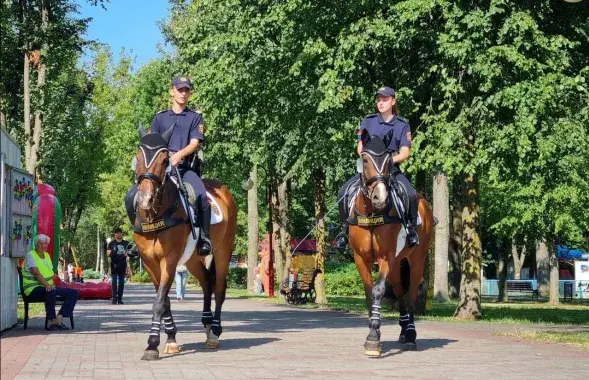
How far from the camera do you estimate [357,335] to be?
59.5 ft

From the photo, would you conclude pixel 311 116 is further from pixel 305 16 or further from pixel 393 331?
pixel 393 331

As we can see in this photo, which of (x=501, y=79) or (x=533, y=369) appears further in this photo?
(x=501, y=79)

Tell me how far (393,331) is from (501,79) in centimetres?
675

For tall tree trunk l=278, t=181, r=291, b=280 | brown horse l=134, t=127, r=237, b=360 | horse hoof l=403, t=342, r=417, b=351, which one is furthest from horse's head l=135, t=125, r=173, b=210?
tall tree trunk l=278, t=181, r=291, b=280

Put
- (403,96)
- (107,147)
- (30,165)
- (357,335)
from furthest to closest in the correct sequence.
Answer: (107,147) → (30,165) → (403,96) → (357,335)

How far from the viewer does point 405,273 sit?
634 inches

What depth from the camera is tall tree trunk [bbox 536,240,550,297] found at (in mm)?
61709

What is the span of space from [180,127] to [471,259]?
13570 millimetres

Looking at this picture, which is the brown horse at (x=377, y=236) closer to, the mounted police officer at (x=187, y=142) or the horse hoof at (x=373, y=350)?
the horse hoof at (x=373, y=350)

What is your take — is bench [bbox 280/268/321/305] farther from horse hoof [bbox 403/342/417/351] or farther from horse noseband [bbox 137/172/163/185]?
horse noseband [bbox 137/172/163/185]

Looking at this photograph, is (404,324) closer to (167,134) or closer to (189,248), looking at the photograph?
(189,248)

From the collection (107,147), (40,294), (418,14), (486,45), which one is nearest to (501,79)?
(486,45)

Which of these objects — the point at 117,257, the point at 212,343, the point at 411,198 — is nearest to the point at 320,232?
the point at 117,257

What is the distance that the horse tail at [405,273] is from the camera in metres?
16.0
